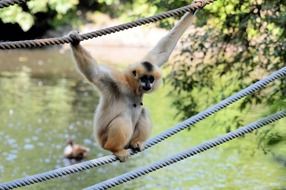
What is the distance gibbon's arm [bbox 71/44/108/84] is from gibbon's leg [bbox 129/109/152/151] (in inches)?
26.2

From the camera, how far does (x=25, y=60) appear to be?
115 ft

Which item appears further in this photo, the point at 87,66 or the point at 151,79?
the point at 151,79

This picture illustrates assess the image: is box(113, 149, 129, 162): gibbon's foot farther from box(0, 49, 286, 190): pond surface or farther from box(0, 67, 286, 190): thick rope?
box(0, 49, 286, 190): pond surface

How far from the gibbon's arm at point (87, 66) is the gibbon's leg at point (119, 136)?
1.35 feet

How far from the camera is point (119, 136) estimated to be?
584cm

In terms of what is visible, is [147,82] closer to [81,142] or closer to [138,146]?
[138,146]

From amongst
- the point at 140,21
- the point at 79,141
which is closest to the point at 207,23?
the point at 140,21

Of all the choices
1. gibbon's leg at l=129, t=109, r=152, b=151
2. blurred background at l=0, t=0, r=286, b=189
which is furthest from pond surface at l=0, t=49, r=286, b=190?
gibbon's leg at l=129, t=109, r=152, b=151

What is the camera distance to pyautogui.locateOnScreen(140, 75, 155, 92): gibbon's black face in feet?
19.3

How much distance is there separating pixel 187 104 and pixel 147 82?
4.83 metres

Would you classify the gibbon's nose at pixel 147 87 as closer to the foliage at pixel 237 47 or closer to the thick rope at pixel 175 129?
the thick rope at pixel 175 129

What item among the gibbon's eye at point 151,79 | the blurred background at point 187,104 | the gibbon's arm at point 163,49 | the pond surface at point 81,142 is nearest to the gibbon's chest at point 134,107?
the gibbon's eye at point 151,79

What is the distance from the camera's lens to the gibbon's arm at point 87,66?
495cm

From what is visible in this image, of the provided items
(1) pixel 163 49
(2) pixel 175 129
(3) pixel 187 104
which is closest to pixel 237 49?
(3) pixel 187 104
